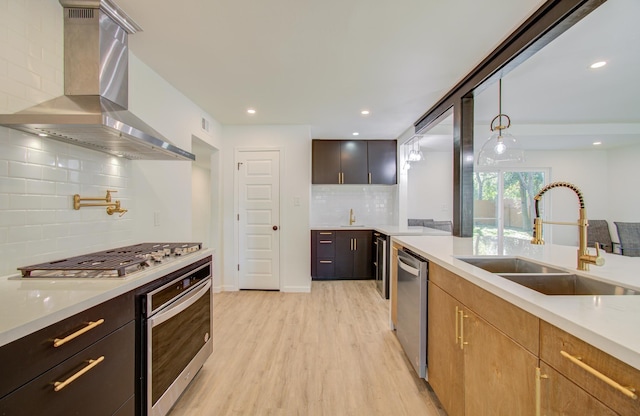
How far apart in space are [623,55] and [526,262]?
2011mm

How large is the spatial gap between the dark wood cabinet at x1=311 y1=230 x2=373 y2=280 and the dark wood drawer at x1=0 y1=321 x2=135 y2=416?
3149mm

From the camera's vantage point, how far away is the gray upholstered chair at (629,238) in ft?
14.3

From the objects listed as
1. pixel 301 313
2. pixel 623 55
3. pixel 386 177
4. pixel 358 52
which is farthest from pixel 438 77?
pixel 301 313

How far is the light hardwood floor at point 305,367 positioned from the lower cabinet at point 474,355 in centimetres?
35

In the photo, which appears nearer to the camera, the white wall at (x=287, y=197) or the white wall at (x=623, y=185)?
the white wall at (x=287, y=197)

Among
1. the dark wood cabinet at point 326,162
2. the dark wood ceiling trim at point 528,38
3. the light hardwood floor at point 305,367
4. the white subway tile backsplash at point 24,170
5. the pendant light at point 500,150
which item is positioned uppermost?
the dark wood ceiling trim at point 528,38

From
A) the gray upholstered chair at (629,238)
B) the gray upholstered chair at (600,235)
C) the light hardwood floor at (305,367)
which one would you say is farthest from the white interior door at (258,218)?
the gray upholstered chair at (629,238)

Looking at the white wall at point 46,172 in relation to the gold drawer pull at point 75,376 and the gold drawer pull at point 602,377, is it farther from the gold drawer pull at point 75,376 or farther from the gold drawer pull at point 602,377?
the gold drawer pull at point 602,377

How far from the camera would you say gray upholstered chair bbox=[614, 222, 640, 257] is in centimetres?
437

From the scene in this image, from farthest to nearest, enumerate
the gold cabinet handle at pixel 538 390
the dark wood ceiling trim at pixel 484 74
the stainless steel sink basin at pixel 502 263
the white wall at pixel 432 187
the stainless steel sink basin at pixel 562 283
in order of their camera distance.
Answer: the white wall at pixel 432 187 < the stainless steel sink basin at pixel 502 263 < the dark wood ceiling trim at pixel 484 74 < the stainless steel sink basin at pixel 562 283 < the gold cabinet handle at pixel 538 390

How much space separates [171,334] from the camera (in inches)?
55.1

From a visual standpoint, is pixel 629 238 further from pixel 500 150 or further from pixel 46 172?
pixel 46 172

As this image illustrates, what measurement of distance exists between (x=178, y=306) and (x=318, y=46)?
1.96 meters

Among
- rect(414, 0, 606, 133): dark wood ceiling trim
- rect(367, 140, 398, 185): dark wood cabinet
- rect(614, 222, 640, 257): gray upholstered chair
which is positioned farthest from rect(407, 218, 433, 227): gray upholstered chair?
rect(614, 222, 640, 257): gray upholstered chair
